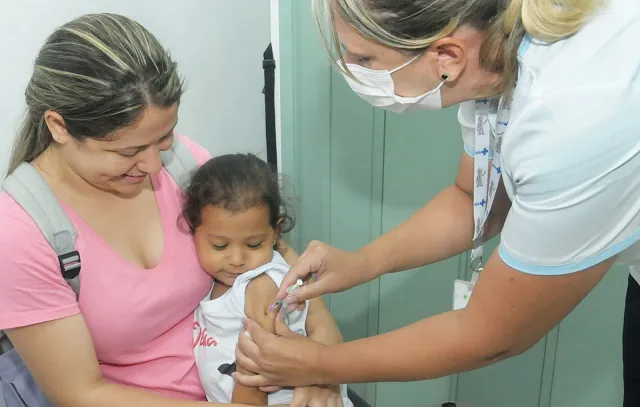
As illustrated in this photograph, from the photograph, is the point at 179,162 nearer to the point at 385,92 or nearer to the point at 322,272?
the point at 322,272

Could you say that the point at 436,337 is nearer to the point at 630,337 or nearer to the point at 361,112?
the point at 630,337

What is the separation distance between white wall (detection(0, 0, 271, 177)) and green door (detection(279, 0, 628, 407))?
9 cm

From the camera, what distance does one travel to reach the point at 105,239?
1.33 m

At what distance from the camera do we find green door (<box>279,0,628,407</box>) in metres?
1.76

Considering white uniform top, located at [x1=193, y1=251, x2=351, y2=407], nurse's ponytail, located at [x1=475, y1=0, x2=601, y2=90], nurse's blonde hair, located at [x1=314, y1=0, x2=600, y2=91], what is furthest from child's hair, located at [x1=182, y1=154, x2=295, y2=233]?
nurse's ponytail, located at [x1=475, y1=0, x2=601, y2=90]

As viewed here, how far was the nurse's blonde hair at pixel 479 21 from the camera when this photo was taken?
91 cm

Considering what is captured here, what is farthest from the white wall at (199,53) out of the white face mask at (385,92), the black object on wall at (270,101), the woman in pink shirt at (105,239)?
the white face mask at (385,92)

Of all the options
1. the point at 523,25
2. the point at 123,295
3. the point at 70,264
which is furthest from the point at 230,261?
the point at 523,25

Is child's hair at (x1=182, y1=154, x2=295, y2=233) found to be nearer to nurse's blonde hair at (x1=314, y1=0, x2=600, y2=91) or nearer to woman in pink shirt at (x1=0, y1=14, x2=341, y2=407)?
woman in pink shirt at (x1=0, y1=14, x2=341, y2=407)

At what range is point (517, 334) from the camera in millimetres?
1013

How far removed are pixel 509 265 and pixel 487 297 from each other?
0.07 m

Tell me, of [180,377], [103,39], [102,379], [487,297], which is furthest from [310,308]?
[103,39]

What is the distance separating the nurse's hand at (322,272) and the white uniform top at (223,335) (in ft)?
0.24

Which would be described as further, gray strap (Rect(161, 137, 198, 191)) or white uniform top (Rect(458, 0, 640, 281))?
gray strap (Rect(161, 137, 198, 191))
